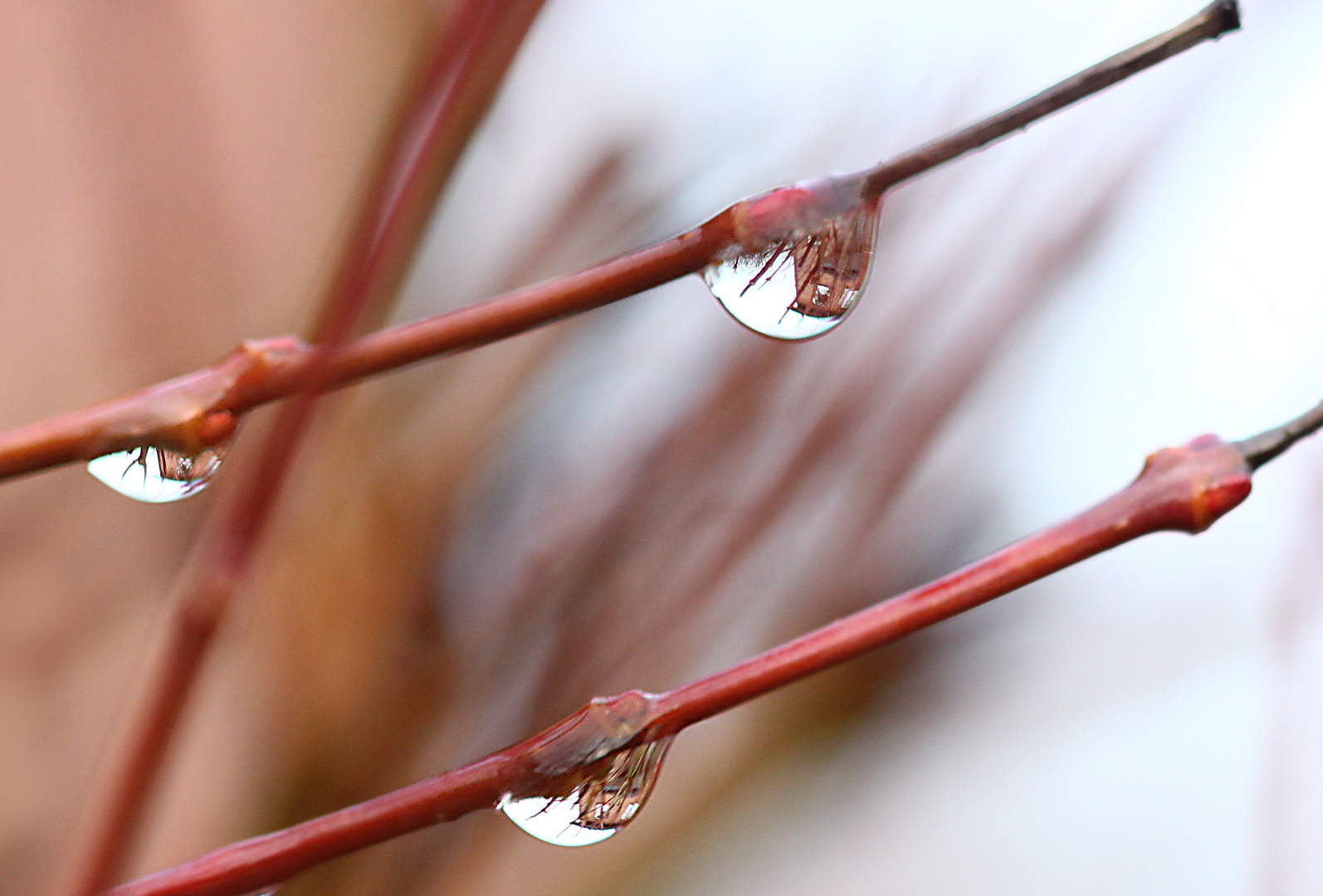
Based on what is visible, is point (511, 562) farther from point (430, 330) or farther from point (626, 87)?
point (626, 87)

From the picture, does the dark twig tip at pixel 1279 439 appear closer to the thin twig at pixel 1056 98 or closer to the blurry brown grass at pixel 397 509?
the thin twig at pixel 1056 98

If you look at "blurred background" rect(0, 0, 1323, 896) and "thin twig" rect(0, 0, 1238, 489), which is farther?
"blurred background" rect(0, 0, 1323, 896)

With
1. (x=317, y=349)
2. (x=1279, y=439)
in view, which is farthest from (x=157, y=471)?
(x=1279, y=439)

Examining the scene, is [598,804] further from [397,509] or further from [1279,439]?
[397,509]

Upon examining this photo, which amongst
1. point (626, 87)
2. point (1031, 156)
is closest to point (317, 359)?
point (1031, 156)

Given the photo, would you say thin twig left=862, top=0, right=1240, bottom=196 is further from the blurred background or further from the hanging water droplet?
the blurred background

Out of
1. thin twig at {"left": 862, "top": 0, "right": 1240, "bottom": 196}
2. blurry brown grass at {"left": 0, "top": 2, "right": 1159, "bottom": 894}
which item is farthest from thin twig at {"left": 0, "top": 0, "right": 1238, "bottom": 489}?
blurry brown grass at {"left": 0, "top": 2, "right": 1159, "bottom": 894}

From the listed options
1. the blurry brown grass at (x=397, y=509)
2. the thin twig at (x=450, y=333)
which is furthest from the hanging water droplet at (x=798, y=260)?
the blurry brown grass at (x=397, y=509)
